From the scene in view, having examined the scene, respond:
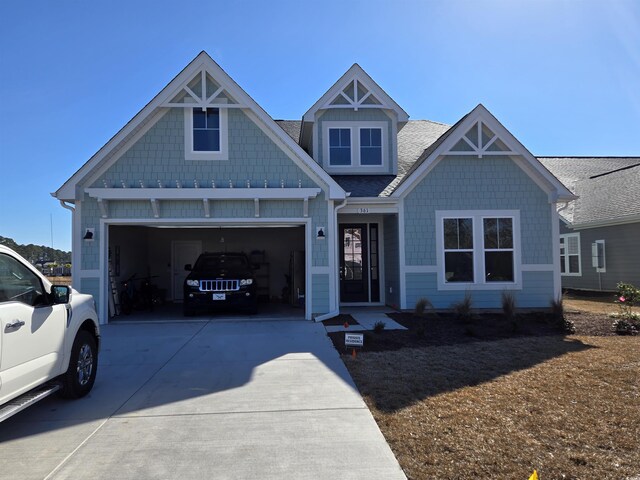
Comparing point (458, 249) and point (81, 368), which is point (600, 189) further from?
point (81, 368)

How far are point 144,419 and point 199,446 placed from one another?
1.00 meters

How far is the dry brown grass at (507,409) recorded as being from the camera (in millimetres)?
3668

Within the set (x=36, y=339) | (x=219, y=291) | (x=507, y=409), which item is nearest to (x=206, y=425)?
(x=36, y=339)

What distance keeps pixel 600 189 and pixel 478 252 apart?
12078 millimetres

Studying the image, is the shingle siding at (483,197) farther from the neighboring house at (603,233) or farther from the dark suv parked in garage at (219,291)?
the neighboring house at (603,233)

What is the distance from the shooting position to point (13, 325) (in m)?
4.04

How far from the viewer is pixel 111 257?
481 inches

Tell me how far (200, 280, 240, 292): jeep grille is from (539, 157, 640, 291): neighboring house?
48.0ft

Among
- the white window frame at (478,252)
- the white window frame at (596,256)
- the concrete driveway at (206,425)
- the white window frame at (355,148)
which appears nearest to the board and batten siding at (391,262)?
the white window frame at (478,252)

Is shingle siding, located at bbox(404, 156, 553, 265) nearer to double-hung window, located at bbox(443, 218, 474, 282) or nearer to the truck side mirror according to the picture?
double-hung window, located at bbox(443, 218, 474, 282)

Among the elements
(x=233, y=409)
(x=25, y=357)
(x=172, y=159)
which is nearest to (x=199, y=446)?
(x=233, y=409)

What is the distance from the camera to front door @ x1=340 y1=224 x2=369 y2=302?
13.8m

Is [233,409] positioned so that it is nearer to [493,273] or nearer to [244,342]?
[244,342]

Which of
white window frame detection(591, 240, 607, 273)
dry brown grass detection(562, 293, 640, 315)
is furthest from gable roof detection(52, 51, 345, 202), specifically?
white window frame detection(591, 240, 607, 273)
